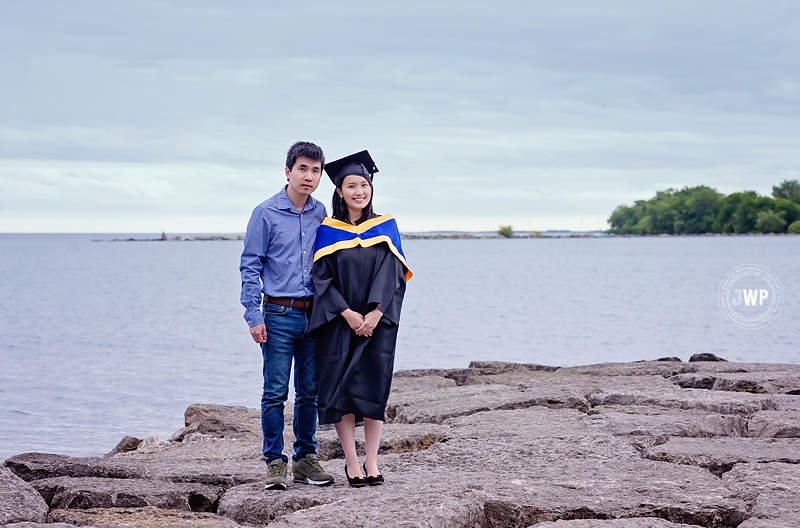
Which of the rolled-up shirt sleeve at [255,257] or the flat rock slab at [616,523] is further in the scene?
the rolled-up shirt sleeve at [255,257]

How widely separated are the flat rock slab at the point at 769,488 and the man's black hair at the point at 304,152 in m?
2.87

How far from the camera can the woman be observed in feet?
13.6

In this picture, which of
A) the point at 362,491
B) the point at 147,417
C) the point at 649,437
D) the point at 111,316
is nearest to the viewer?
the point at 362,491

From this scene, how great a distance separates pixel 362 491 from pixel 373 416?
1.32ft

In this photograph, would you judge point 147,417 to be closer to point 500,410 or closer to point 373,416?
point 500,410

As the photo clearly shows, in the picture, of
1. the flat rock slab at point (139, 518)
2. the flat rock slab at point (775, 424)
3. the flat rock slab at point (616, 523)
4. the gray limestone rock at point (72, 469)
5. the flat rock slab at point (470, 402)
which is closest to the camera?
the flat rock slab at point (616, 523)

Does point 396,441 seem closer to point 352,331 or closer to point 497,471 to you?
point 497,471

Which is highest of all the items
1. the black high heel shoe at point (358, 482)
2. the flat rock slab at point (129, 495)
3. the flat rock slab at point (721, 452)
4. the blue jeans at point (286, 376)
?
the blue jeans at point (286, 376)

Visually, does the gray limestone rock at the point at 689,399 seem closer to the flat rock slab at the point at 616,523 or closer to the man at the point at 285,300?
the flat rock slab at the point at 616,523

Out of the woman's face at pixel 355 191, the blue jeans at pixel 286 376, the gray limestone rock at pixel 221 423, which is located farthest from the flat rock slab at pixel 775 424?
the gray limestone rock at pixel 221 423

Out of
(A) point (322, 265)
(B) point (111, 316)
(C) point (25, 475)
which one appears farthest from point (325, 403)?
(B) point (111, 316)

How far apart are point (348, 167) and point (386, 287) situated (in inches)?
27.8

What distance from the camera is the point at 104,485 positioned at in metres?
4.36

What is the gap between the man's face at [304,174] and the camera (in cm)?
426
